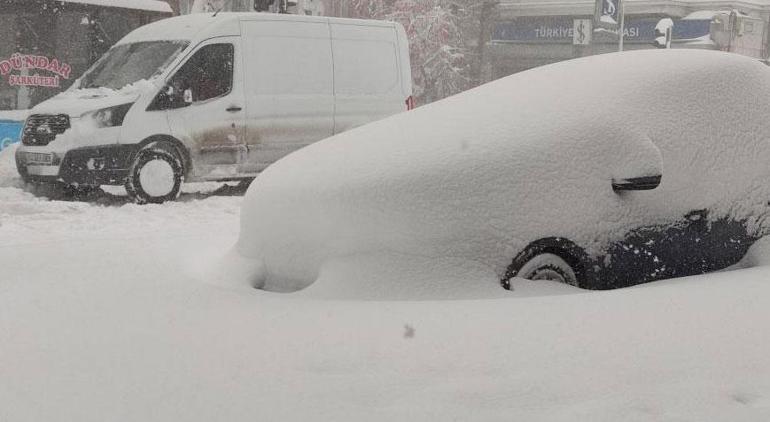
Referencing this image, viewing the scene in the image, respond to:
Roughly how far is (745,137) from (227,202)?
283 inches

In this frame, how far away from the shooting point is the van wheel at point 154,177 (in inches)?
A: 443

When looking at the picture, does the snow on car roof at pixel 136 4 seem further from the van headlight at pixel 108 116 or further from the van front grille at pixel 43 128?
the van headlight at pixel 108 116

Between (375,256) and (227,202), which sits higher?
(375,256)

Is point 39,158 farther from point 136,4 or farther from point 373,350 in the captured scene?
point 373,350

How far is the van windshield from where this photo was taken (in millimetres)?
11719

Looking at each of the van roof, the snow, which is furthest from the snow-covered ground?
the van roof

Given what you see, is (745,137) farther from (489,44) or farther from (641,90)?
(489,44)

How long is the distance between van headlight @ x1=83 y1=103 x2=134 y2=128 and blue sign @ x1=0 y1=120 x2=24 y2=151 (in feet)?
11.0

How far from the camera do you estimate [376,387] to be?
332cm

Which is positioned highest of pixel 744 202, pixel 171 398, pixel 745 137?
pixel 745 137

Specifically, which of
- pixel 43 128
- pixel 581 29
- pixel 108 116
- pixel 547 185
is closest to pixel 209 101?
pixel 108 116

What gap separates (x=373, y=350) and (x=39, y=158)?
8610mm

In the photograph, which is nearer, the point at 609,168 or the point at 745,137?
the point at 609,168

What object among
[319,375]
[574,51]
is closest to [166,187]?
[319,375]
